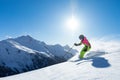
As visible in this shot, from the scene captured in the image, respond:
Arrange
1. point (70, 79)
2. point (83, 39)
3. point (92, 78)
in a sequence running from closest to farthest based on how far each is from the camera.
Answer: point (92, 78)
point (70, 79)
point (83, 39)

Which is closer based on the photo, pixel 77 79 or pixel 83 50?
pixel 77 79

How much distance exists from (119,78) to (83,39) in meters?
11.9

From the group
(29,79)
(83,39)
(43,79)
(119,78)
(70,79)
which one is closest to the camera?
(119,78)

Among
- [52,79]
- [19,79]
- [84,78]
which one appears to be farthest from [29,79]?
[84,78]

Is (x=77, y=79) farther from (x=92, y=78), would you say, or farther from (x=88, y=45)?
(x=88, y=45)

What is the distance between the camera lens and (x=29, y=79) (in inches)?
372

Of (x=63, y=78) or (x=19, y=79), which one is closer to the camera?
(x=63, y=78)

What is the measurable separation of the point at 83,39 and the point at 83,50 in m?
1.42

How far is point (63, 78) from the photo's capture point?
7.95 m

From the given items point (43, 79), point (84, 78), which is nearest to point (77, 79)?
point (84, 78)

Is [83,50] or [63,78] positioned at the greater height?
[83,50]

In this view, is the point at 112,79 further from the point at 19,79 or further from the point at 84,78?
the point at 19,79

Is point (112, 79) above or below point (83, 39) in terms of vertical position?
below

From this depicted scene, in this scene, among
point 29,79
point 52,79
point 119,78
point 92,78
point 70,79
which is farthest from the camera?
point 29,79
